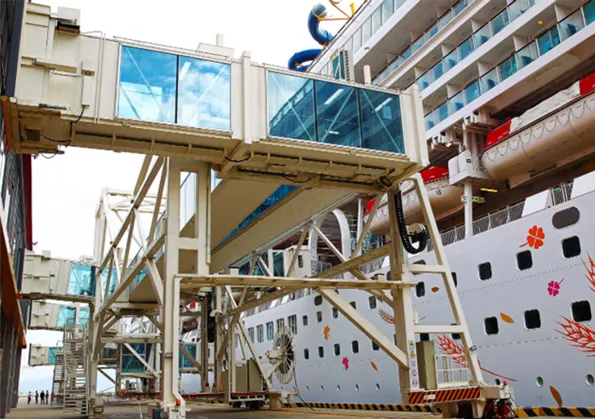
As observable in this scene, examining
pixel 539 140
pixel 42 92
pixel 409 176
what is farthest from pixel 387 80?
pixel 42 92

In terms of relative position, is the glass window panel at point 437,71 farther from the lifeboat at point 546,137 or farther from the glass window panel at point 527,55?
the lifeboat at point 546,137

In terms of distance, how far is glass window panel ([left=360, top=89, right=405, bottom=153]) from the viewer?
39.6ft

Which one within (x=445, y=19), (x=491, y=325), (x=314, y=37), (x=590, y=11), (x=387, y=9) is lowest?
(x=491, y=325)

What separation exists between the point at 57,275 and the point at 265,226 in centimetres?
1415

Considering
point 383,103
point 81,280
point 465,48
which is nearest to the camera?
point 383,103

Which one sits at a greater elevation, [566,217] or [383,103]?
[383,103]

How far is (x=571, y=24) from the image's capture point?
16.1 m

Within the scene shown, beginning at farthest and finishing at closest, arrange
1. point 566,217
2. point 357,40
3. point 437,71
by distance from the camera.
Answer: point 357,40 → point 437,71 → point 566,217

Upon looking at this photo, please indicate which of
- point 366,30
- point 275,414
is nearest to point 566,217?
point 275,414

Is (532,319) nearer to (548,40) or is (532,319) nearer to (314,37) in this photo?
(548,40)

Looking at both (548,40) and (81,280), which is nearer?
(548,40)

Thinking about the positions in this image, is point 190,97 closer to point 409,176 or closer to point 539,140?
point 409,176

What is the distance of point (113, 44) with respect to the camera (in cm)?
1059

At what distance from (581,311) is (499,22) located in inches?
404
